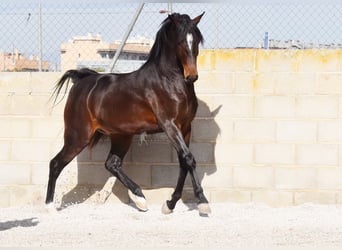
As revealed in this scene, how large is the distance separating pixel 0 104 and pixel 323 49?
3762mm

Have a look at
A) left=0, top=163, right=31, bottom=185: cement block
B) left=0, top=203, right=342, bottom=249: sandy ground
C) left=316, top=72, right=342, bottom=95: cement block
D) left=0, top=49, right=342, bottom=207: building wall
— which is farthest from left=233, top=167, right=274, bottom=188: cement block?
left=0, top=163, right=31, bottom=185: cement block

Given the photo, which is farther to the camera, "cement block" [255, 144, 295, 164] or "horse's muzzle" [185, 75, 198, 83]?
"cement block" [255, 144, 295, 164]

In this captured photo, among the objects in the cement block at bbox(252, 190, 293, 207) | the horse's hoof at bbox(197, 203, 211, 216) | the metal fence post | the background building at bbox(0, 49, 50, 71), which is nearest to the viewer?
the horse's hoof at bbox(197, 203, 211, 216)

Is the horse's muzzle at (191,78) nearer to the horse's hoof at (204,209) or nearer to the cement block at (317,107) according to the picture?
the horse's hoof at (204,209)

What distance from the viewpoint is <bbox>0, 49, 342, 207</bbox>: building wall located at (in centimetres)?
804

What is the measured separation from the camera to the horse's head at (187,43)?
713 cm

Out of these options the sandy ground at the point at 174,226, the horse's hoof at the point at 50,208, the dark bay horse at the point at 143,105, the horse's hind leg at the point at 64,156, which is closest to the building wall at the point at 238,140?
the sandy ground at the point at 174,226

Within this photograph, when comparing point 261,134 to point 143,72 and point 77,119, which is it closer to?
point 143,72

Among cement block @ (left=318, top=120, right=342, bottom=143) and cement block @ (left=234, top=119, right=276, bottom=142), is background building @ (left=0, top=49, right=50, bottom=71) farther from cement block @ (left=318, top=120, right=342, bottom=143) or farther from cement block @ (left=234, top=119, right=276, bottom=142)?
cement block @ (left=318, top=120, right=342, bottom=143)

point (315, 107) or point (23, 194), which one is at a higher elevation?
point (315, 107)

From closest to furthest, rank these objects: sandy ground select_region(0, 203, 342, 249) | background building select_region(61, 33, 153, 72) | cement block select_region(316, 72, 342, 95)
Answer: sandy ground select_region(0, 203, 342, 249), cement block select_region(316, 72, 342, 95), background building select_region(61, 33, 153, 72)

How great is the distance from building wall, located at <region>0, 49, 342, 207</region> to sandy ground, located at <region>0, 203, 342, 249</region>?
0.24m

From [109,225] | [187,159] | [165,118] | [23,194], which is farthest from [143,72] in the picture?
[23,194]

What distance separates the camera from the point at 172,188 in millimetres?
8320
